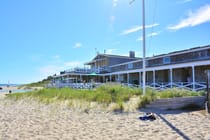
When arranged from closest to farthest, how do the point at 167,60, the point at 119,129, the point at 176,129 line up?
the point at 176,129, the point at 119,129, the point at 167,60

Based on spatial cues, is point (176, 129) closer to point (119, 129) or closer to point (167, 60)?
point (119, 129)

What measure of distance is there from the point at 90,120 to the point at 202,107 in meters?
5.96

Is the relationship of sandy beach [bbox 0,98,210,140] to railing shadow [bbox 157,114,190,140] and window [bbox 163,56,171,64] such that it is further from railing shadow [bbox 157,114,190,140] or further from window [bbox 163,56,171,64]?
window [bbox 163,56,171,64]

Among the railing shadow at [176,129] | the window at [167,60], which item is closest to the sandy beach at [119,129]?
the railing shadow at [176,129]

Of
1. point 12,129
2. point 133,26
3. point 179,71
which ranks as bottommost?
point 12,129

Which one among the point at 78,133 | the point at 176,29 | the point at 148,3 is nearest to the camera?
the point at 78,133

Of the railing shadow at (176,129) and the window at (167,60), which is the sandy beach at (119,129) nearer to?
the railing shadow at (176,129)

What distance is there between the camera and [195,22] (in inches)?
754

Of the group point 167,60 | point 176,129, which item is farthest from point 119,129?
point 167,60

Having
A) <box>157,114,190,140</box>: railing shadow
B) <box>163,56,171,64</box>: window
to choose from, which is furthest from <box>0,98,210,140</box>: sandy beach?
<box>163,56,171,64</box>: window

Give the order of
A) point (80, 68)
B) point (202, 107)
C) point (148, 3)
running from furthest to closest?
1. point (80, 68)
2. point (148, 3)
3. point (202, 107)

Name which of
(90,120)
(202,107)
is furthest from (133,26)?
(90,120)

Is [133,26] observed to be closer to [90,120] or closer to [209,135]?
[90,120]

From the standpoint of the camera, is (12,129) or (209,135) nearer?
(209,135)
